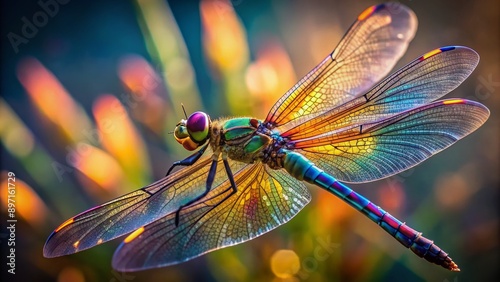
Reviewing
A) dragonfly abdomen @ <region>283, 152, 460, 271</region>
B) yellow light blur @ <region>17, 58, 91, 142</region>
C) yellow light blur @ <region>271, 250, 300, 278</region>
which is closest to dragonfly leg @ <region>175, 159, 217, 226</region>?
dragonfly abdomen @ <region>283, 152, 460, 271</region>

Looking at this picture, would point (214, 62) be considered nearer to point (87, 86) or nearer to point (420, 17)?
point (87, 86)

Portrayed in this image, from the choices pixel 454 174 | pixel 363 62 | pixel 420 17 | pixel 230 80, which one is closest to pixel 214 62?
pixel 230 80

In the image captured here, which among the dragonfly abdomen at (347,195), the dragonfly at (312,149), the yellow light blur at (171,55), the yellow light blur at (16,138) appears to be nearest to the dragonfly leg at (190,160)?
the dragonfly at (312,149)

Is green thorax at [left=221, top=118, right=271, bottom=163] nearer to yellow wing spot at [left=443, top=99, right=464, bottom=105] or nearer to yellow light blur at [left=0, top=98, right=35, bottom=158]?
yellow wing spot at [left=443, top=99, right=464, bottom=105]

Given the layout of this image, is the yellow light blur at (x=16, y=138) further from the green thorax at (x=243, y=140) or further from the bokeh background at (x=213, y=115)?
the green thorax at (x=243, y=140)

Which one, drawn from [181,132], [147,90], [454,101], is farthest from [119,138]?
[454,101]

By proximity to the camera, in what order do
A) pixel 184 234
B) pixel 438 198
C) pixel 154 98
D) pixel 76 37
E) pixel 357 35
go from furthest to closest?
pixel 76 37
pixel 438 198
pixel 154 98
pixel 357 35
pixel 184 234
